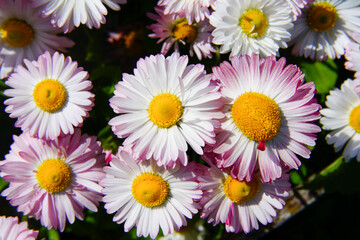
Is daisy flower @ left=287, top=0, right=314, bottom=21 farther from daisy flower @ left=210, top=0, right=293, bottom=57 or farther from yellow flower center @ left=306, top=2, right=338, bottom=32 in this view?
yellow flower center @ left=306, top=2, right=338, bottom=32

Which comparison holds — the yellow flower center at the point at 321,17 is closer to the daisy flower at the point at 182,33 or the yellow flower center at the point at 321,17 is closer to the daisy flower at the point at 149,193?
the daisy flower at the point at 182,33

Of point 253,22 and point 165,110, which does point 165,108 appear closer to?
point 165,110

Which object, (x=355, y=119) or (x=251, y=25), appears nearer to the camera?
(x=251, y=25)

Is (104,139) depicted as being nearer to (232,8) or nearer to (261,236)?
(232,8)

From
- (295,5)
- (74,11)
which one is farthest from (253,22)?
(74,11)

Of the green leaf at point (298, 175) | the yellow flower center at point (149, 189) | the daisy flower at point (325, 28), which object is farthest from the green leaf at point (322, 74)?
the yellow flower center at point (149, 189)

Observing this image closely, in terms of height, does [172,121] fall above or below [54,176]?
above

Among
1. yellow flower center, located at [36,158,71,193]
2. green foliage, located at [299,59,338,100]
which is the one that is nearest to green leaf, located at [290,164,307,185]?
green foliage, located at [299,59,338,100]
